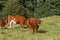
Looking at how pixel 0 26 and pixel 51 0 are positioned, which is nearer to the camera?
pixel 0 26

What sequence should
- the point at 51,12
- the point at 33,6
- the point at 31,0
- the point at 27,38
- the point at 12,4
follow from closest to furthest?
the point at 27,38, the point at 51,12, the point at 12,4, the point at 33,6, the point at 31,0

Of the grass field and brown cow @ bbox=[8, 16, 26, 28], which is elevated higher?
brown cow @ bbox=[8, 16, 26, 28]

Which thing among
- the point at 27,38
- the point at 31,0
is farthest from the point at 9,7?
the point at 27,38

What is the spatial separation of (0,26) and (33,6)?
41.4 m


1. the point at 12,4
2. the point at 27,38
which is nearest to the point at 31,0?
the point at 12,4

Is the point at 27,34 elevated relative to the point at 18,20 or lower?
lower

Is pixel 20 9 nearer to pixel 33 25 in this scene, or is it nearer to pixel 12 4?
pixel 12 4

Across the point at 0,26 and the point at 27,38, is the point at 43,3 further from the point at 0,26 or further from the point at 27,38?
the point at 27,38

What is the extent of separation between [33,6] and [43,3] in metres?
7.66

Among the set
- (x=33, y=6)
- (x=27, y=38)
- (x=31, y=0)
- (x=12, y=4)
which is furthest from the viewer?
(x=31, y=0)

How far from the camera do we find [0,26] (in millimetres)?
17594

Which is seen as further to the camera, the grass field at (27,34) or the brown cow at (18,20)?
the brown cow at (18,20)

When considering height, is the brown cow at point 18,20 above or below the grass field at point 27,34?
above

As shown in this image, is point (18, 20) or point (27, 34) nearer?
point (27, 34)
